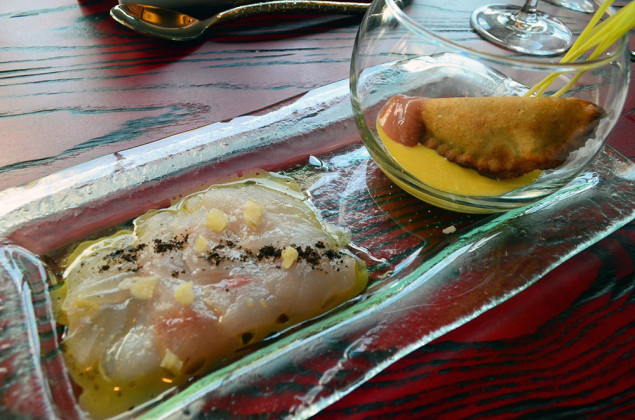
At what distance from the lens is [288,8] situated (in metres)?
1.56

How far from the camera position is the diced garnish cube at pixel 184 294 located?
64cm

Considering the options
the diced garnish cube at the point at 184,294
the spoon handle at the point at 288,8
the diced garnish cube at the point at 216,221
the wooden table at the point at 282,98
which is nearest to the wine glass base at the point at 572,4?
the wooden table at the point at 282,98

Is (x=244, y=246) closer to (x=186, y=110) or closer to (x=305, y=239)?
(x=305, y=239)

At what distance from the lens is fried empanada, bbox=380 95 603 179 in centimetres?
75

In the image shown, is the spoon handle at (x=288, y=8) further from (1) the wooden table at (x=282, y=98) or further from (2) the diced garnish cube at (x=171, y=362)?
(2) the diced garnish cube at (x=171, y=362)

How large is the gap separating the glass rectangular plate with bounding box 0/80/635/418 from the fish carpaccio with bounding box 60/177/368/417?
0.09ft

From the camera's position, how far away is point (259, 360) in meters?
0.62

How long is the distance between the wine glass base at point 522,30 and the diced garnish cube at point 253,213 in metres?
1.14

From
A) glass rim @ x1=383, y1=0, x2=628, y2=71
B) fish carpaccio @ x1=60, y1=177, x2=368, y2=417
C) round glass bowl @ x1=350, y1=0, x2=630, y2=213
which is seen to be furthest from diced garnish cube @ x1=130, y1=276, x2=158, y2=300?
glass rim @ x1=383, y1=0, x2=628, y2=71

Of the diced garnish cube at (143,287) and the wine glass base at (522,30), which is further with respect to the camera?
the wine glass base at (522,30)

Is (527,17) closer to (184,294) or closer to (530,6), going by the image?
(530,6)

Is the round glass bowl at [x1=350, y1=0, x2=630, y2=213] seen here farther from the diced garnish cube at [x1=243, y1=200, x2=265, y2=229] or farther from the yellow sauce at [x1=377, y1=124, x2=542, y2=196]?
the diced garnish cube at [x1=243, y1=200, x2=265, y2=229]

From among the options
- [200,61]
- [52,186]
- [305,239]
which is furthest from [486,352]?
[200,61]

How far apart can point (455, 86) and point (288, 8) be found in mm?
803
